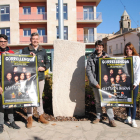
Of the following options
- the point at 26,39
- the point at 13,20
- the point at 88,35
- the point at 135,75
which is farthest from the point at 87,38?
the point at 135,75

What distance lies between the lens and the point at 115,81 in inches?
159

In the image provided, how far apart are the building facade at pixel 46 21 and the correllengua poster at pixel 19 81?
70.9 ft

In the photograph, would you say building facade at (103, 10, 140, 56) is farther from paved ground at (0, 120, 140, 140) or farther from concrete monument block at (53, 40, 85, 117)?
paved ground at (0, 120, 140, 140)

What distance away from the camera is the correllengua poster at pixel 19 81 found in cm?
372

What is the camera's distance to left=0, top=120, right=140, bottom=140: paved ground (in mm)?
3508

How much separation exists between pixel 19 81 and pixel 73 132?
5.52ft

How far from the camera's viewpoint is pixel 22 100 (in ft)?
12.7

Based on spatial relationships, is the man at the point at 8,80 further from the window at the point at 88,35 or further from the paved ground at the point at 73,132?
the window at the point at 88,35

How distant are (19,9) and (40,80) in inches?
1016

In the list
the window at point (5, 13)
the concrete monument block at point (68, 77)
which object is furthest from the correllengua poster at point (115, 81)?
the window at point (5, 13)

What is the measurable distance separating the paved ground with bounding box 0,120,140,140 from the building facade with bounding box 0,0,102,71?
21725mm

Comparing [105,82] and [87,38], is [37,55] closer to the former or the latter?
[105,82]

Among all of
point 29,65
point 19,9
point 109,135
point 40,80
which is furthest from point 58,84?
point 19,9

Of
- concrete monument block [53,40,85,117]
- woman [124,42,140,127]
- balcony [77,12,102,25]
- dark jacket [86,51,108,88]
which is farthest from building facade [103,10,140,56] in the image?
dark jacket [86,51,108,88]
